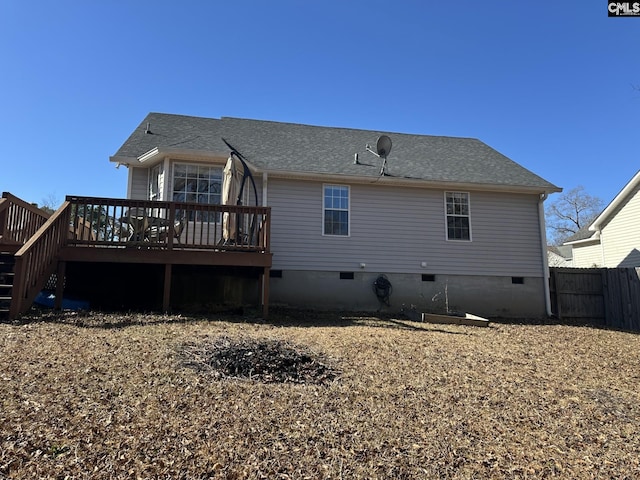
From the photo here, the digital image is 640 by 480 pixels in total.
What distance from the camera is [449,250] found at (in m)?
11.0

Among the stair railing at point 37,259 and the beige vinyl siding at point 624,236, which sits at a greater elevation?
the beige vinyl siding at point 624,236

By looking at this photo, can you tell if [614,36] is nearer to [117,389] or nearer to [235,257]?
[235,257]

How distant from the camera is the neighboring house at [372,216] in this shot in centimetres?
1008

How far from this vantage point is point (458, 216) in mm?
11195

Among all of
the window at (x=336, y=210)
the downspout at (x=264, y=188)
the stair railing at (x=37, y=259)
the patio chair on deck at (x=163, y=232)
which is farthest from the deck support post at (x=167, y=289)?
the window at (x=336, y=210)

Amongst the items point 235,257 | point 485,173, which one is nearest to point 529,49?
point 485,173

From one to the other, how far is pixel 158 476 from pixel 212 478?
0.32m

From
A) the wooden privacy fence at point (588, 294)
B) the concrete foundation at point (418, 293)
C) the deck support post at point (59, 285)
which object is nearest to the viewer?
the deck support post at point (59, 285)

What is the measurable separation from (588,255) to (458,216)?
42.3 feet

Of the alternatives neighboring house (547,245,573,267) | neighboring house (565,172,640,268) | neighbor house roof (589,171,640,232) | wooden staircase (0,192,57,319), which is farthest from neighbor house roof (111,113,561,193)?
neighboring house (547,245,573,267)

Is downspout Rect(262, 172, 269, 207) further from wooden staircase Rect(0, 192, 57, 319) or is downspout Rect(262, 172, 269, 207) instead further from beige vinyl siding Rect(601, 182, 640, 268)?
beige vinyl siding Rect(601, 182, 640, 268)

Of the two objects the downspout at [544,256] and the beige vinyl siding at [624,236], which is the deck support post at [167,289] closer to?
the downspout at [544,256]

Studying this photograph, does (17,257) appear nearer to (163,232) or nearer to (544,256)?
(163,232)

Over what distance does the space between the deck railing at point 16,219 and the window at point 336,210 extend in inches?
256
